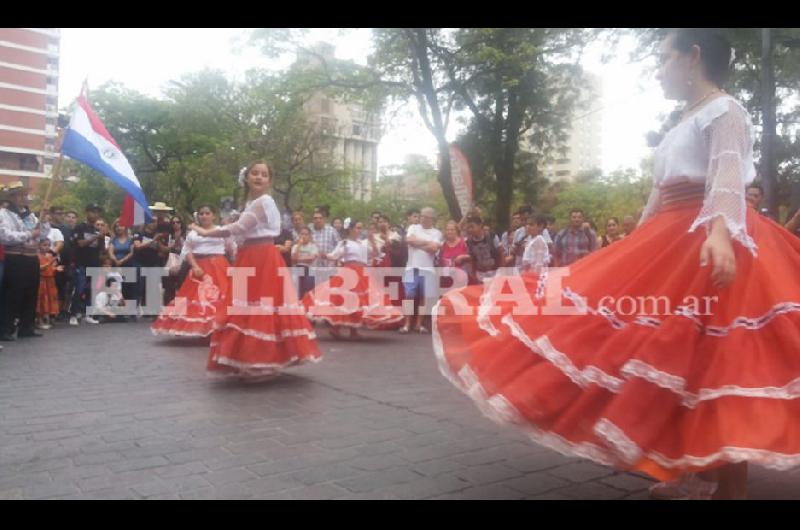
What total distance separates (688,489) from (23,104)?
79.8 m

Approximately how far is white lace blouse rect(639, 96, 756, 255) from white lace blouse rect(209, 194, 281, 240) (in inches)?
146

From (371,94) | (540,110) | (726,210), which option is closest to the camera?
(726,210)

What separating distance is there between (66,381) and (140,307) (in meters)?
8.18

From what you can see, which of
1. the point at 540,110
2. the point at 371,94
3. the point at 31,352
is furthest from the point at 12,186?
the point at 540,110

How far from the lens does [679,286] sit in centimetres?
274

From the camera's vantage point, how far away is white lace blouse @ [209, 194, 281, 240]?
19.7ft

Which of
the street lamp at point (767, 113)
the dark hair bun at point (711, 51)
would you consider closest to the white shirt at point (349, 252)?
the street lamp at point (767, 113)

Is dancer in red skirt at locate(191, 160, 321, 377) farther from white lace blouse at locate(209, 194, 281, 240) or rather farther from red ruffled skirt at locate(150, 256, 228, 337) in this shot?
red ruffled skirt at locate(150, 256, 228, 337)

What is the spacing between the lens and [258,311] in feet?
20.4

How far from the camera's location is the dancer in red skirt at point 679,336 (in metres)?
2.50

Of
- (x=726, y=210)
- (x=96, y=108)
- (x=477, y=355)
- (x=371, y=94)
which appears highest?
(x=96, y=108)

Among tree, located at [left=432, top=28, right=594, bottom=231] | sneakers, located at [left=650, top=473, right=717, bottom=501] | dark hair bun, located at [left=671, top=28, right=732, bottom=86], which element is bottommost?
sneakers, located at [left=650, top=473, right=717, bottom=501]

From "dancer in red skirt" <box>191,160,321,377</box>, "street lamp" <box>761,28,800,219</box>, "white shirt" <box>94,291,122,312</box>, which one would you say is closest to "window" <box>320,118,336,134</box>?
"white shirt" <box>94,291,122,312</box>
